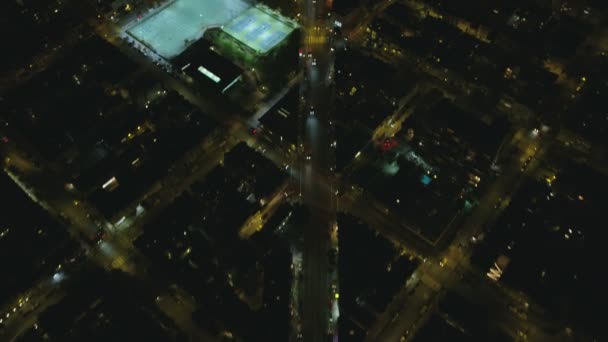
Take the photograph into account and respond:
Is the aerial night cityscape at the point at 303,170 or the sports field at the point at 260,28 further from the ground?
the sports field at the point at 260,28

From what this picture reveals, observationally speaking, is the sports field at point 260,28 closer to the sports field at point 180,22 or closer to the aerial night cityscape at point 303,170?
the aerial night cityscape at point 303,170

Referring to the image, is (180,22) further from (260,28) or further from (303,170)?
(303,170)

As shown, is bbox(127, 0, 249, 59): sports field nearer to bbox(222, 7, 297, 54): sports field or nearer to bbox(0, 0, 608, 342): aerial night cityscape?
bbox(0, 0, 608, 342): aerial night cityscape

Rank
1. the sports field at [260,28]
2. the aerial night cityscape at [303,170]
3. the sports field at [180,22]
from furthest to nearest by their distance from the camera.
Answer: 1. the sports field at [180,22]
2. the sports field at [260,28]
3. the aerial night cityscape at [303,170]

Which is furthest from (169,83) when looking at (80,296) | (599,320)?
(599,320)

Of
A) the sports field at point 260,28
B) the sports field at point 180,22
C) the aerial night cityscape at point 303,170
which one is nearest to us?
the aerial night cityscape at point 303,170

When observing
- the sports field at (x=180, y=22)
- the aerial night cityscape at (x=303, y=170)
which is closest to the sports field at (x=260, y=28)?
the aerial night cityscape at (x=303, y=170)
